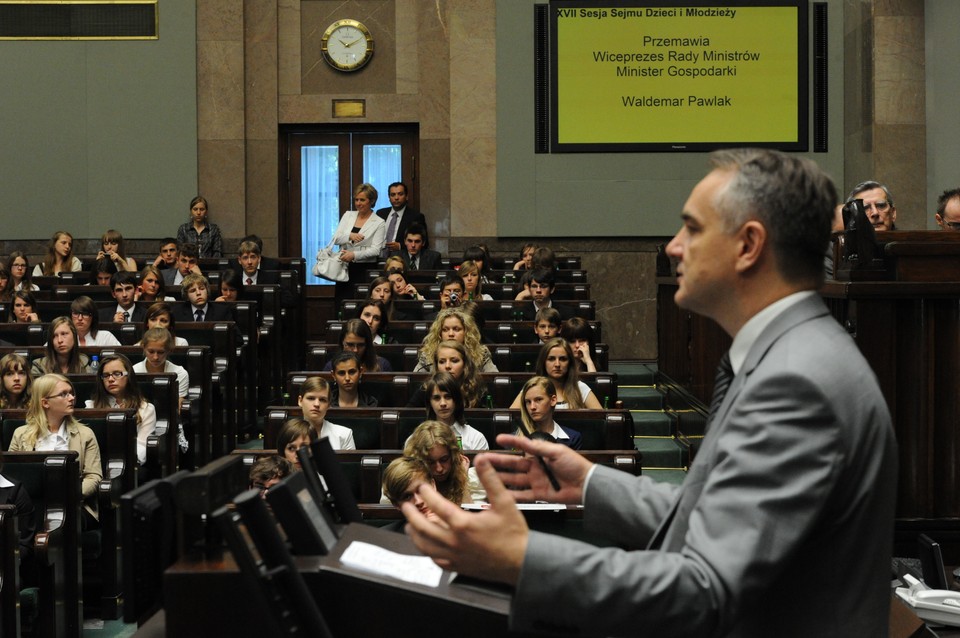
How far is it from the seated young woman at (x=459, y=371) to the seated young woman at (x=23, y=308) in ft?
11.5

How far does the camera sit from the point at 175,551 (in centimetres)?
168

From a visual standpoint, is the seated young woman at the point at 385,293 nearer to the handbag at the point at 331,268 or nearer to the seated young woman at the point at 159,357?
the seated young woman at the point at 159,357

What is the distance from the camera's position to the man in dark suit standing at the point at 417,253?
11.2m

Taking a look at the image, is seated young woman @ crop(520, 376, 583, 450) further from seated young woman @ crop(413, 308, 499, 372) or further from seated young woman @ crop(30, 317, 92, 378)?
seated young woman @ crop(30, 317, 92, 378)

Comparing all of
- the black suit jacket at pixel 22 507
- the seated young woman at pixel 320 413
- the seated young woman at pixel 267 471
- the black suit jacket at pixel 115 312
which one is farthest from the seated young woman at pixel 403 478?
the black suit jacket at pixel 115 312

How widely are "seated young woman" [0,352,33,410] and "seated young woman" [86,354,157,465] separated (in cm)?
37

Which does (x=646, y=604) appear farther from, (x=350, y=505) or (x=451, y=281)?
(x=451, y=281)

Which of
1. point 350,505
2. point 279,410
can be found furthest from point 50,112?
point 350,505

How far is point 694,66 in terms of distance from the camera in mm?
12398

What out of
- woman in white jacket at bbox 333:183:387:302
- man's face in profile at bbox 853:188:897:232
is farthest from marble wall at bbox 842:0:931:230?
man's face in profile at bbox 853:188:897:232

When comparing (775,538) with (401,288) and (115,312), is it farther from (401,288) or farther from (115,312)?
(401,288)

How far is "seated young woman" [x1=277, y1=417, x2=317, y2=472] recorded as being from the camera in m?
5.20

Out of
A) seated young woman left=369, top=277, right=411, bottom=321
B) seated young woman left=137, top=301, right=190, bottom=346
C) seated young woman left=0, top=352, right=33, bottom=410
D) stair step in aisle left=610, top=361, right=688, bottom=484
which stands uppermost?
seated young woman left=369, top=277, right=411, bottom=321

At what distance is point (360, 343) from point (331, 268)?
395 centimetres
